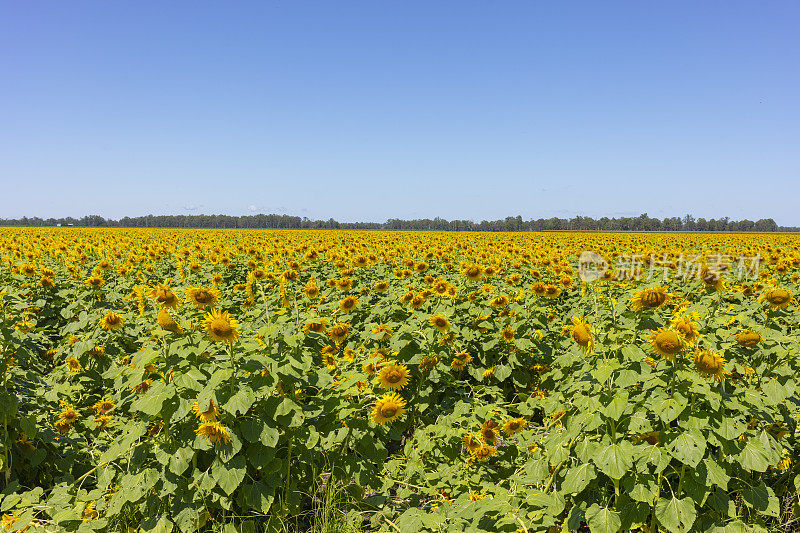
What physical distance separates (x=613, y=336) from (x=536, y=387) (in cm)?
297

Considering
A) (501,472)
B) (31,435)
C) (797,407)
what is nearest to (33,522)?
(31,435)

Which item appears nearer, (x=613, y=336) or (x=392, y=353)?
(x=613, y=336)

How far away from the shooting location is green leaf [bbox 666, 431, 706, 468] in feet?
9.07

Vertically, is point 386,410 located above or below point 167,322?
below

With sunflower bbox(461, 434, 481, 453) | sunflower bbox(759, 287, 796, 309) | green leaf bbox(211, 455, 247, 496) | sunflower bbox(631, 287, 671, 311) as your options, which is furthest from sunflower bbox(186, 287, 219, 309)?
sunflower bbox(759, 287, 796, 309)

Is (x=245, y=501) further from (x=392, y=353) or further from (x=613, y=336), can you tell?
(x=613, y=336)

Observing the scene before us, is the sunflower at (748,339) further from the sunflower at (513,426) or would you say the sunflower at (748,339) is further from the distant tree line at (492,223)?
the distant tree line at (492,223)

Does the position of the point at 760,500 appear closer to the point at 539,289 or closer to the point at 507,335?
the point at 507,335

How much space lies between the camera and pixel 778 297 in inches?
153

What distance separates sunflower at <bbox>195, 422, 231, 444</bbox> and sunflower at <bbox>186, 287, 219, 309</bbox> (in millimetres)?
988

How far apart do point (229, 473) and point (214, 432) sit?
1.02 ft

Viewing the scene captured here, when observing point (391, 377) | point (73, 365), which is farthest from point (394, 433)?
point (73, 365)

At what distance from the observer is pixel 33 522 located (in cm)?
345

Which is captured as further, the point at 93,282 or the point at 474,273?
the point at 474,273
